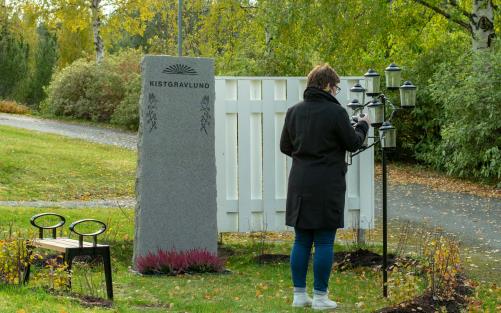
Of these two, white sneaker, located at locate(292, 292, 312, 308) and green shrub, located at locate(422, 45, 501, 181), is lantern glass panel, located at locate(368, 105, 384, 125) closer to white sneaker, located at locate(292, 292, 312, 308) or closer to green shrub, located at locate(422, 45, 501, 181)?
white sneaker, located at locate(292, 292, 312, 308)

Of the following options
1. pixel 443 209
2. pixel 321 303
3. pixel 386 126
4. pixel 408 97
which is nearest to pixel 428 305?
pixel 321 303

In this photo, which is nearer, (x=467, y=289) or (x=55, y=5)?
(x=467, y=289)

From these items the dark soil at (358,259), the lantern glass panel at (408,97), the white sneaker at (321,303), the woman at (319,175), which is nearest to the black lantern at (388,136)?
the lantern glass panel at (408,97)

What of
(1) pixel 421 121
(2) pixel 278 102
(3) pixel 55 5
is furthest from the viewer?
(3) pixel 55 5

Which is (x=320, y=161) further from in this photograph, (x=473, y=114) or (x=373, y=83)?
(x=473, y=114)

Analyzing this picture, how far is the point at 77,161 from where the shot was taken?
67.6 ft

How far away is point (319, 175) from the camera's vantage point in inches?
285

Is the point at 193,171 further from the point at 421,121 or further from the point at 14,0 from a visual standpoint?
the point at 14,0

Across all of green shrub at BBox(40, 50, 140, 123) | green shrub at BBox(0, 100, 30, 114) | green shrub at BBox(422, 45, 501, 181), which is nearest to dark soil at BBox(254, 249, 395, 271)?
green shrub at BBox(422, 45, 501, 181)

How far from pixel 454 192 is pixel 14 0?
25.5 m

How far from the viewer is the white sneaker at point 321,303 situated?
289 inches

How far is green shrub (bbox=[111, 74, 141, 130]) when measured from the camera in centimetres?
3095

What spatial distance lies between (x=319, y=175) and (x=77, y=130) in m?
23.6

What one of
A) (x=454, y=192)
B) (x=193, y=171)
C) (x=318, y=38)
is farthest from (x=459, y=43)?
(x=193, y=171)
